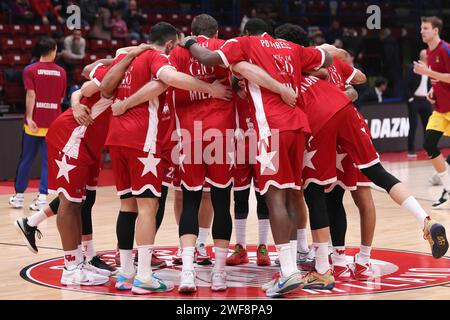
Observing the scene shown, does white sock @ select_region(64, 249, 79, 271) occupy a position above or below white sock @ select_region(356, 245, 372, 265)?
above

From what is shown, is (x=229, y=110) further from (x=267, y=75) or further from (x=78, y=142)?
(x=78, y=142)

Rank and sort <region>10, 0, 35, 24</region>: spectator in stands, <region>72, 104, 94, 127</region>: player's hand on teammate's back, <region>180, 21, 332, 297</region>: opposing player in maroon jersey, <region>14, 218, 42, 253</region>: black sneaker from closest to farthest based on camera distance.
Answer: <region>180, 21, 332, 297</region>: opposing player in maroon jersey, <region>72, 104, 94, 127</region>: player's hand on teammate's back, <region>14, 218, 42, 253</region>: black sneaker, <region>10, 0, 35, 24</region>: spectator in stands

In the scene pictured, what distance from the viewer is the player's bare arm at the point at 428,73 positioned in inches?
412

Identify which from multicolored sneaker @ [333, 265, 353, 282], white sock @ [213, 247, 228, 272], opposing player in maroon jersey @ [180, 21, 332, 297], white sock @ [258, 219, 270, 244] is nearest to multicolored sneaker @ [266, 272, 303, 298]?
opposing player in maroon jersey @ [180, 21, 332, 297]

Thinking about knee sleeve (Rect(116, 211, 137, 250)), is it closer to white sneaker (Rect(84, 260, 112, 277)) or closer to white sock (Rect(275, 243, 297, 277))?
white sneaker (Rect(84, 260, 112, 277))

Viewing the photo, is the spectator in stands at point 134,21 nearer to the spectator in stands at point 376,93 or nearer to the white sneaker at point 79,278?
the spectator in stands at point 376,93

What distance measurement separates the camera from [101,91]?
22.3 ft

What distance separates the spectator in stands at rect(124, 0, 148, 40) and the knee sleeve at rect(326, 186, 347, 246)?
11.9 m

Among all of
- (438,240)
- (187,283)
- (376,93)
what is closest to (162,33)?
(187,283)

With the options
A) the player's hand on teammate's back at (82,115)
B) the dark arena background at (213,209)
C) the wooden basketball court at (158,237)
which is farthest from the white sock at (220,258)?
the player's hand on teammate's back at (82,115)

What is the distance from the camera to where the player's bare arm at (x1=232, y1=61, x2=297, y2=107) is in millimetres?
6480

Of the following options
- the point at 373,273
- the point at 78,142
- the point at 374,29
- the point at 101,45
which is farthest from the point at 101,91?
the point at 374,29

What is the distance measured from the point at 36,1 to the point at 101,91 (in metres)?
11.4
